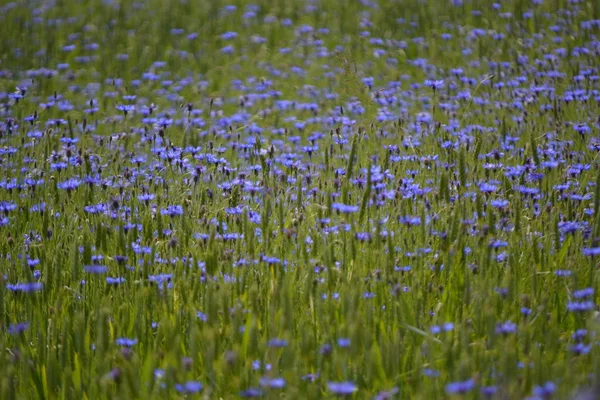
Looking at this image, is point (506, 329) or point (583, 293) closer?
point (506, 329)

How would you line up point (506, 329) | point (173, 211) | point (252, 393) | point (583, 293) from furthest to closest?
point (173, 211) → point (583, 293) → point (506, 329) → point (252, 393)

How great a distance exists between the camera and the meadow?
2199mm

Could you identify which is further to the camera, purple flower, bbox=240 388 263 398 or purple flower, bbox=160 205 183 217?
purple flower, bbox=160 205 183 217

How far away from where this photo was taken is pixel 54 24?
28.9 ft

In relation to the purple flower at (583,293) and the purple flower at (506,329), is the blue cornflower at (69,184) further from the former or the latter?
the purple flower at (583,293)

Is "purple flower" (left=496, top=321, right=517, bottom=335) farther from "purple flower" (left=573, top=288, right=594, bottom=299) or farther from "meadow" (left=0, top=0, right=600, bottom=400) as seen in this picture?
"purple flower" (left=573, top=288, right=594, bottom=299)

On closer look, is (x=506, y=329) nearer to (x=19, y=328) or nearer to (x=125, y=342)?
(x=125, y=342)

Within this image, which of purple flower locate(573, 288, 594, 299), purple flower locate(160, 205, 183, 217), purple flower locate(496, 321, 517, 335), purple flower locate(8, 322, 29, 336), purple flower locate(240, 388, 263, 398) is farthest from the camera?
purple flower locate(160, 205, 183, 217)

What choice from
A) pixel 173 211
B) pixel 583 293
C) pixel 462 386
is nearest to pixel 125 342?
pixel 173 211

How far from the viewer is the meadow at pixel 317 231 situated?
7.22ft

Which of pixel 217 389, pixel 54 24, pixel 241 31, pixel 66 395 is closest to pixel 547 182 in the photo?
pixel 217 389

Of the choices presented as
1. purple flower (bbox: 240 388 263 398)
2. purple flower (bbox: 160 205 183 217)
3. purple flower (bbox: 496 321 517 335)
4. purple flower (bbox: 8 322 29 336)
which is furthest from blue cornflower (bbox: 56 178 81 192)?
purple flower (bbox: 496 321 517 335)

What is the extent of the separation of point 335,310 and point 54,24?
7.32m

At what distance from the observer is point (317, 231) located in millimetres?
3174
